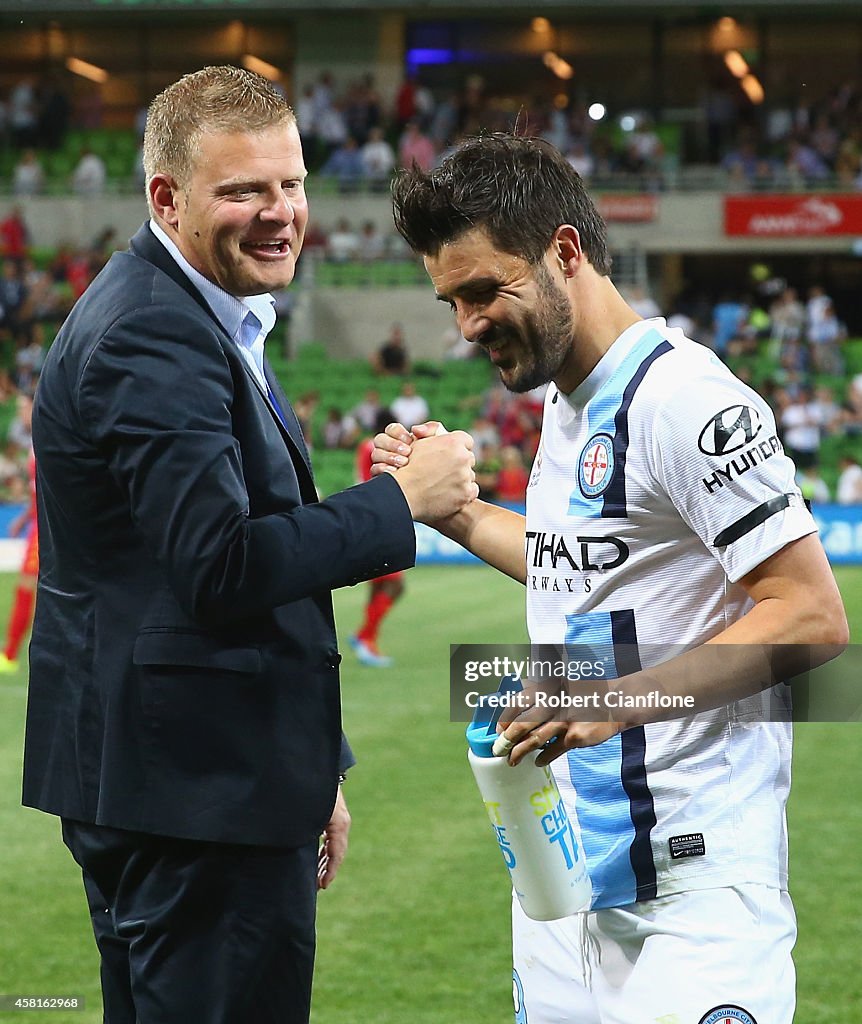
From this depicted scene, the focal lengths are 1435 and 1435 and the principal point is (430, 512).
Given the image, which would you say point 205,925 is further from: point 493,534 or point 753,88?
point 753,88

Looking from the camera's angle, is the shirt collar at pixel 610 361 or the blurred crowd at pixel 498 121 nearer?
the shirt collar at pixel 610 361

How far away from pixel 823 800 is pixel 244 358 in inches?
207

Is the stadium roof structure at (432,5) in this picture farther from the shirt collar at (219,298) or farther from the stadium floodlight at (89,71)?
the shirt collar at (219,298)

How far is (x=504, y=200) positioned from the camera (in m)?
2.32

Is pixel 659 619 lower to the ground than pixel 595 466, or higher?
lower

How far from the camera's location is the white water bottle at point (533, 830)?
217 centimetres

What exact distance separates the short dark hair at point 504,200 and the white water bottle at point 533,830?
2.54 ft

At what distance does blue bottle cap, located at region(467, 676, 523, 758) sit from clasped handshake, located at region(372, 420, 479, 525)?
0.30 m

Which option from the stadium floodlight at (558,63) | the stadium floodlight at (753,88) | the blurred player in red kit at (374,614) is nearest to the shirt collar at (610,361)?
the blurred player in red kit at (374,614)

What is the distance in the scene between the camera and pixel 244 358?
2322 mm

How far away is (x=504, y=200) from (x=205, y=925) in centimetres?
125

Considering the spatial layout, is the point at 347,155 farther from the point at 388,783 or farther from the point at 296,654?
the point at 296,654

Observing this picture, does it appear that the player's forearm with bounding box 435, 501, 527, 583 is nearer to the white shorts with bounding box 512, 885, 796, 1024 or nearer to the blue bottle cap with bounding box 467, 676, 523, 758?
the blue bottle cap with bounding box 467, 676, 523, 758

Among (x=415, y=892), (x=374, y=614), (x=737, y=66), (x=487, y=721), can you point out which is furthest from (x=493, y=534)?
(x=737, y=66)
